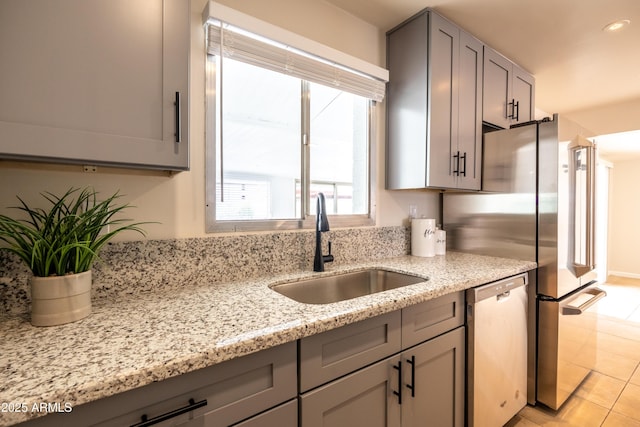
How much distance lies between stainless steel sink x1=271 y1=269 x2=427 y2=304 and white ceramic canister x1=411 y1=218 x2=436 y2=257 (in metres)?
0.47

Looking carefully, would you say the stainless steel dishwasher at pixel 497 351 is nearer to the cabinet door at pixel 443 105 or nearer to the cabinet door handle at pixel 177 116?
the cabinet door at pixel 443 105

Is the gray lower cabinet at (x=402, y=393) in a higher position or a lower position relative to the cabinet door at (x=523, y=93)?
lower

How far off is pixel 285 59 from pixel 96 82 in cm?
85

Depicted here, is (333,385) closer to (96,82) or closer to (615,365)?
(96,82)

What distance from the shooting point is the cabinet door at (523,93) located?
7.64 ft

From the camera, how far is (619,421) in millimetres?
1714

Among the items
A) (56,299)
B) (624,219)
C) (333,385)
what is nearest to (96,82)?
(56,299)

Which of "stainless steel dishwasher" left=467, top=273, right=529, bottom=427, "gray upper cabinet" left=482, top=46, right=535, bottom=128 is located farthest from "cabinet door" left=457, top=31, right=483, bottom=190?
"stainless steel dishwasher" left=467, top=273, right=529, bottom=427

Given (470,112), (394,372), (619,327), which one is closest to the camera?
(394,372)

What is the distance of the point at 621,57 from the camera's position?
2.25m

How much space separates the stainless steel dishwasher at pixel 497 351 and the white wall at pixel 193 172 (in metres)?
0.76

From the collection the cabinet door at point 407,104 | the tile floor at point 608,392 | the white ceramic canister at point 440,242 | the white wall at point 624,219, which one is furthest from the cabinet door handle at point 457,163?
the white wall at point 624,219

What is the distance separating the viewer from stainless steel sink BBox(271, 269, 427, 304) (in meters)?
1.39

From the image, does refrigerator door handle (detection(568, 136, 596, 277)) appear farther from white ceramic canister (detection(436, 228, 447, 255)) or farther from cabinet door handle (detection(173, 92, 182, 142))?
cabinet door handle (detection(173, 92, 182, 142))
